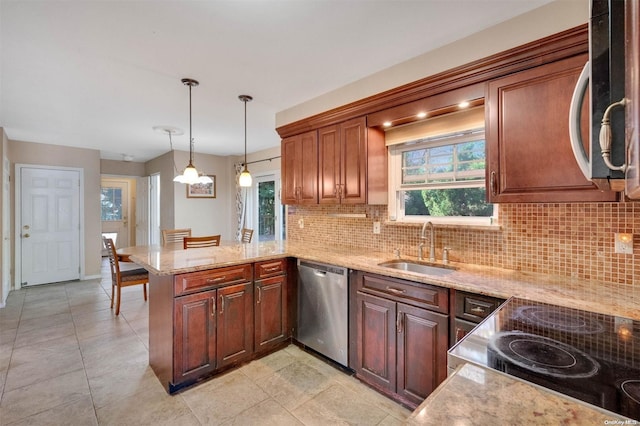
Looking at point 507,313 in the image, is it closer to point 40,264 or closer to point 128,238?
point 40,264

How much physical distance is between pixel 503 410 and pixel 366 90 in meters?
2.51

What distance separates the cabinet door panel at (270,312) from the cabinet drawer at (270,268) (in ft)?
0.15

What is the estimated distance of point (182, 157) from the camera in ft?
18.5

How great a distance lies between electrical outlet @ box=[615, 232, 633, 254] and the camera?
65.7 inches

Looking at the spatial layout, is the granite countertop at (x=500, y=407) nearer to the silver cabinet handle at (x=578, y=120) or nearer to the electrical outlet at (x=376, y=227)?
the silver cabinet handle at (x=578, y=120)

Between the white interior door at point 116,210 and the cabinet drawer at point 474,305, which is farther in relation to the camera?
the white interior door at point 116,210

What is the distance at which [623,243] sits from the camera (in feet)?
5.54

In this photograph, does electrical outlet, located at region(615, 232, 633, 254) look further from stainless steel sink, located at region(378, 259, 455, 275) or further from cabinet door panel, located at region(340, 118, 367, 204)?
cabinet door panel, located at region(340, 118, 367, 204)

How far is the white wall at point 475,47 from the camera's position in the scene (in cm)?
166

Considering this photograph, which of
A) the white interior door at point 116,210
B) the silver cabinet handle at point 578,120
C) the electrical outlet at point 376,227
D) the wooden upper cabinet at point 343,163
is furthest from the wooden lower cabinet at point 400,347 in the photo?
the white interior door at point 116,210

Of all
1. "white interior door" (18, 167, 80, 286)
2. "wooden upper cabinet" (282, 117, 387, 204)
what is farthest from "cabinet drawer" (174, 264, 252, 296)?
"white interior door" (18, 167, 80, 286)

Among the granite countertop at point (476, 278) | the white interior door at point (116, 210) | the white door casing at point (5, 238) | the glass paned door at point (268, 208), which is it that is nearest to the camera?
the granite countertop at point (476, 278)

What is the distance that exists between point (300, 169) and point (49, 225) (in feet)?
15.5

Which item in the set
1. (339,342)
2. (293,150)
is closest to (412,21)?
(293,150)
